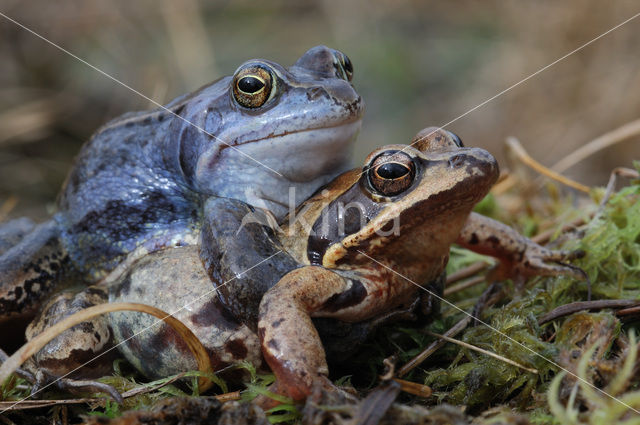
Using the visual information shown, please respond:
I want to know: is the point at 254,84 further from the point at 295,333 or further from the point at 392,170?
the point at 295,333

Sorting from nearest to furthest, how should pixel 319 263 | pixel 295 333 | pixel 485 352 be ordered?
pixel 295 333 < pixel 485 352 < pixel 319 263

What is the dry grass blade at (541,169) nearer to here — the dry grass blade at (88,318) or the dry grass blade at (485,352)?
the dry grass blade at (485,352)

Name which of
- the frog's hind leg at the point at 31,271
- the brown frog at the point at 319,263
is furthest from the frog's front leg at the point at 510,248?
the frog's hind leg at the point at 31,271

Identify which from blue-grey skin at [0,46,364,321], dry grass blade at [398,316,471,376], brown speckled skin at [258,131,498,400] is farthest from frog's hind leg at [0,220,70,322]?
dry grass blade at [398,316,471,376]

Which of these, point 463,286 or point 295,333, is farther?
point 463,286

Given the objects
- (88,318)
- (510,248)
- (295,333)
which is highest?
(88,318)

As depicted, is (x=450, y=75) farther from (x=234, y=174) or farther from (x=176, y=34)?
(x=234, y=174)

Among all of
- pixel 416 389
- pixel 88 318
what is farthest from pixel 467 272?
pixel 88 318

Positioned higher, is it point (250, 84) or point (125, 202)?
point (250, 84)

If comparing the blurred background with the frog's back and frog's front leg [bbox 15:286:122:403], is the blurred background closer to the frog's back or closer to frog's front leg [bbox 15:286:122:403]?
the frog's back
